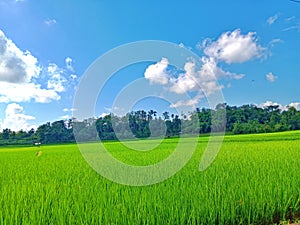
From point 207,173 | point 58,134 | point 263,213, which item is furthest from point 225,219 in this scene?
point 58,134

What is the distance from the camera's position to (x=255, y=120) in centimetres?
2459

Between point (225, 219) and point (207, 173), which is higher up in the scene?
point (207, 173)

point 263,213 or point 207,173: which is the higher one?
point 207,173

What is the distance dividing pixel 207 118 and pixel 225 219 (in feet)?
59.5

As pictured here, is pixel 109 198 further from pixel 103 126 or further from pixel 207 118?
pixel 207 118

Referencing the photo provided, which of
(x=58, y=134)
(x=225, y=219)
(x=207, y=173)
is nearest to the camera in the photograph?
(x=225, y=219)

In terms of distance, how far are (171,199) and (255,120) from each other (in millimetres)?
23077

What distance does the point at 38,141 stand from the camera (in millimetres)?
23953

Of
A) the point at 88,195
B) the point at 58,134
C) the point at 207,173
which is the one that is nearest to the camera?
the point at 88,195

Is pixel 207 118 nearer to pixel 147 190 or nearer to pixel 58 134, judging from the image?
pixel 58 134

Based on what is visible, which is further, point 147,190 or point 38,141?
point 38,141

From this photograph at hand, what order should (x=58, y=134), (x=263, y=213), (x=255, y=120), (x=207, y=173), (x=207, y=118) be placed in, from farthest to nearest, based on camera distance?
1. (x=255, y=120)
2. (x=58, y=134)
3. (x=207, y=118)
4. (x=207, y=173)
5. (x=263, y=213)

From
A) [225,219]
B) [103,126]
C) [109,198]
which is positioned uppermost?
[103,126]

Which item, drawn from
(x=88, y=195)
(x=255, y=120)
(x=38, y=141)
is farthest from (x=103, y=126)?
(x=255, y=120)
